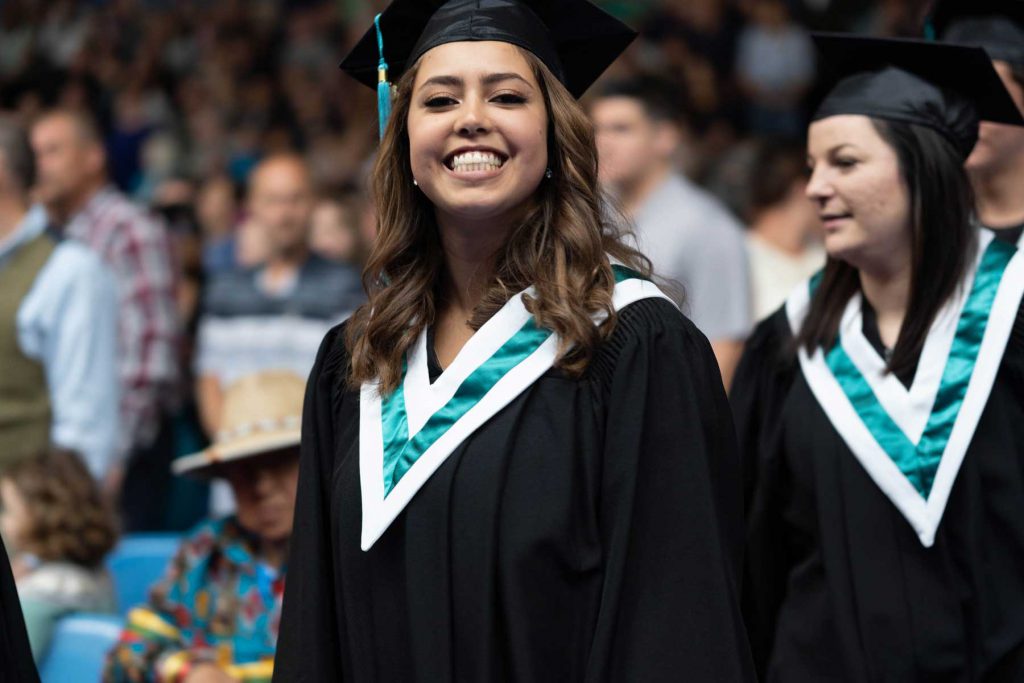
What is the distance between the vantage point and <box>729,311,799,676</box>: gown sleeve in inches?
153

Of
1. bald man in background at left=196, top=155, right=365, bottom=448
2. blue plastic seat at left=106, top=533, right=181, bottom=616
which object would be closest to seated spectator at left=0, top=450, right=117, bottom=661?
blue plastic seat at left=106, top=533, right=181, bottom=616

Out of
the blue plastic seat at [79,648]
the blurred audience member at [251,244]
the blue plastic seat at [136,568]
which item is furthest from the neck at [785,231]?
the blue plastic seat at [79,648]

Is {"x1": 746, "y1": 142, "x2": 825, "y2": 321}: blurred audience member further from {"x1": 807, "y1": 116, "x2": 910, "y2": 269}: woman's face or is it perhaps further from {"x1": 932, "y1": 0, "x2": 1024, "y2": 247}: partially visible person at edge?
{"x1": 807, "y1": 116, "x2": 910, "y2": 269}: woman's face

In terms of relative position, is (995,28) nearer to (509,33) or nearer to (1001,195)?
(1001,195)

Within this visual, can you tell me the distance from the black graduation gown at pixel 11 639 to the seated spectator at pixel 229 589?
111 centimetres

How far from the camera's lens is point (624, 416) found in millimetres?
2895

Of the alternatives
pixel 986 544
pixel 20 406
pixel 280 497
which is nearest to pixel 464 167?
pixel 986 544

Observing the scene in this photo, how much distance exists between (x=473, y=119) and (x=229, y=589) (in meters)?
1.84

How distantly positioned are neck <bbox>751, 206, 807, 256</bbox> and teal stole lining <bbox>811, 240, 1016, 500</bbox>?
9.42ft

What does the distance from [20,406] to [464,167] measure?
3.32 meters

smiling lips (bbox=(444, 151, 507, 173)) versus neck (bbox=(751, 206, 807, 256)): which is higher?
neck (bbox=(751, 206, 807, 256))

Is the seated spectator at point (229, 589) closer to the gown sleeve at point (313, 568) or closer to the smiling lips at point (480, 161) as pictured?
the gown sleeve at point (313, 568)

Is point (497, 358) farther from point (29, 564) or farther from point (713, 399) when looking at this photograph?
point (29, 564)

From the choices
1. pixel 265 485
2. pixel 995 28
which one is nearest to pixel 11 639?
pixel 265 485
